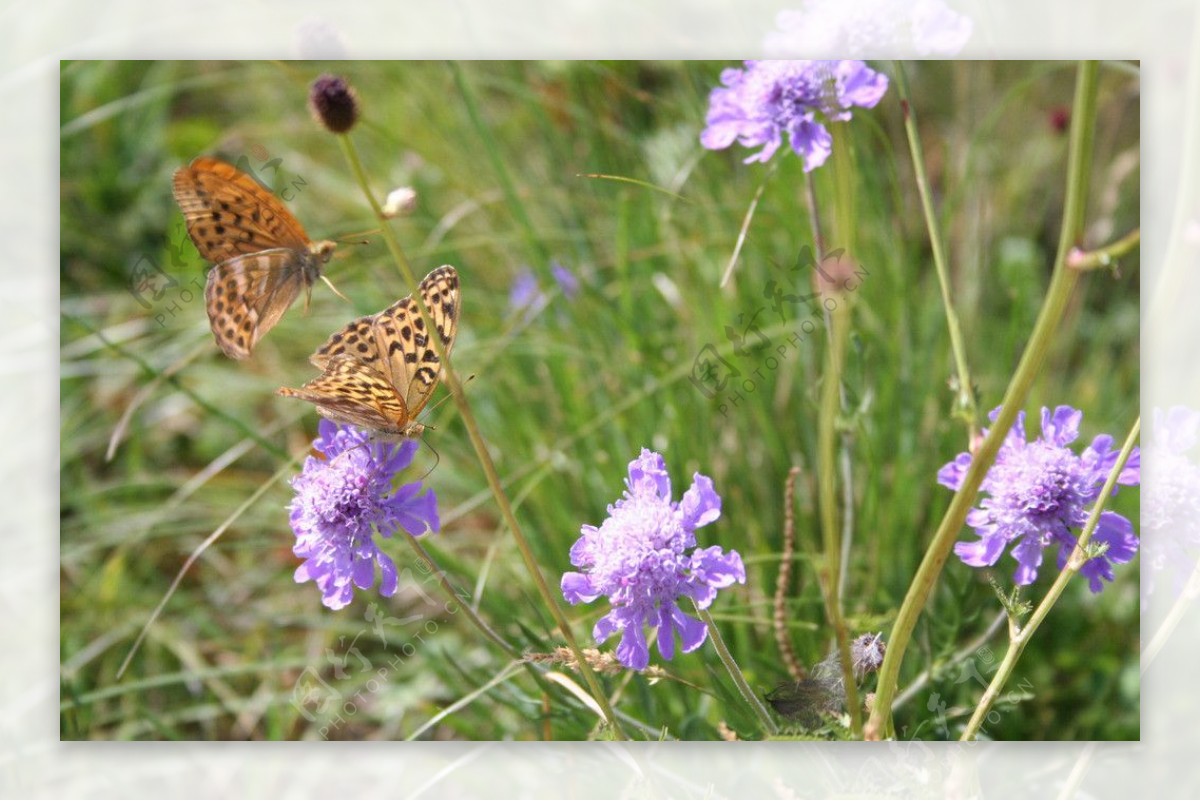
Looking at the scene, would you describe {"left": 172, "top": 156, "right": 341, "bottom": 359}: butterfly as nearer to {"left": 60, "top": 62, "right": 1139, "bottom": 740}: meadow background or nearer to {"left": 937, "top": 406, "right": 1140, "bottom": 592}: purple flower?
{"left": 60, "top": 62, "right": 1139, "bottom": 740}: meadow background

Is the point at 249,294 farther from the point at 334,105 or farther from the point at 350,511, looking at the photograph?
the point at 334,105

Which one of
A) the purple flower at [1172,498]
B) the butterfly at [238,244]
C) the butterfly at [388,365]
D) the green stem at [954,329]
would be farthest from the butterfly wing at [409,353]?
the purple flower at [1172,498]

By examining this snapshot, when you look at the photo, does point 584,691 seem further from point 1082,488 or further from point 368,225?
point 368,225

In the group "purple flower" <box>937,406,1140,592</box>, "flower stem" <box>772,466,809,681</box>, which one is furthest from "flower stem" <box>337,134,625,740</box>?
"purple flower" <box>937,406,1140,592</box>

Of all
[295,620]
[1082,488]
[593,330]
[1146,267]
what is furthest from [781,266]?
[295,620]

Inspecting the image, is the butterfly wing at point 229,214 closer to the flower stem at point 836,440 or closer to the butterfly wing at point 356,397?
the butterfly wing at point 356,397
